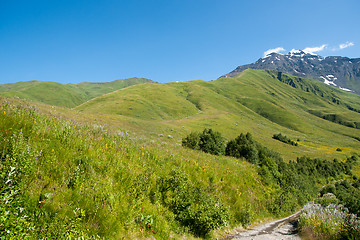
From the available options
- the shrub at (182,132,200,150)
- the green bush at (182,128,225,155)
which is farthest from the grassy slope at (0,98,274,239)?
the green bush at (182,128,225,155)

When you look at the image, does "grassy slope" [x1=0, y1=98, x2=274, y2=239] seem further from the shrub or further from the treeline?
the shrub

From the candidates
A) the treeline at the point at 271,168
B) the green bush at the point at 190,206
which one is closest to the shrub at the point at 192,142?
the treeline at the point at 271,168

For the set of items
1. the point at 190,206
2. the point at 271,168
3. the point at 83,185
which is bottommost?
the point at 271,168

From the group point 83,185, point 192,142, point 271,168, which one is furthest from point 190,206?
point 192,142

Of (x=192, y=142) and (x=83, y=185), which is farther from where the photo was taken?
(x=192, y=142)

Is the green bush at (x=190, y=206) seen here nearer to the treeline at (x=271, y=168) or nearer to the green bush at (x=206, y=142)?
the treeline at (x=271, y=168)

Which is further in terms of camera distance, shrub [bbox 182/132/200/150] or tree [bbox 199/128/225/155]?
tree [bbox 199/128/225/155]

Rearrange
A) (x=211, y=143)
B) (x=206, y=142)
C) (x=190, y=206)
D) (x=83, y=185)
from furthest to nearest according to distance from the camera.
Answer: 1. (x=206, y=142)
2. (x=211, y=143)
3. (x=190, y=206)
4. (x=83, y=185)

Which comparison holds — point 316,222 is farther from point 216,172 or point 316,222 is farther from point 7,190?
point 7,190

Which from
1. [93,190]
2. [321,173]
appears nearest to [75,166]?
[93,190]

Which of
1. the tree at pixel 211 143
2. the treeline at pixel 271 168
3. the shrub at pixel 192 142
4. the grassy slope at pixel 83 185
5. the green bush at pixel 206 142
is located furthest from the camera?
the tree at pixel 211 143

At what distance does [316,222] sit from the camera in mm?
8797

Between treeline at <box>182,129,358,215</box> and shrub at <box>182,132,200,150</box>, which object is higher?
shrub at <box>182,132,200,150</box>

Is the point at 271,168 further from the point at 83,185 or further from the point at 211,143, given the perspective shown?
the point at 83,185
